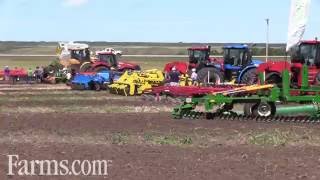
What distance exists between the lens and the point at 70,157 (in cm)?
1088

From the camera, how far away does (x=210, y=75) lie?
29875 mm

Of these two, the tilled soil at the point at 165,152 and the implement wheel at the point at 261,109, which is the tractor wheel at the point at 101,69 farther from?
the tilled soil at the point at 165,152

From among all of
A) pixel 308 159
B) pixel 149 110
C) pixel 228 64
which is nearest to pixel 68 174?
pixel 308 159

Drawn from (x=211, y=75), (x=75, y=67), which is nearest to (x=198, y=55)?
(x=211, y=75)

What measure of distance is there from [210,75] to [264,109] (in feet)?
38.6

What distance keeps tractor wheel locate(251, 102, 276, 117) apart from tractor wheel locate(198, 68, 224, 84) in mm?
11112

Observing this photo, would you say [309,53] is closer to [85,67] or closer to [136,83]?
[136,83]

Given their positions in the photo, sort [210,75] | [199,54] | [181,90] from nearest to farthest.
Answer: [181,90]
[210,75]
[199,54]

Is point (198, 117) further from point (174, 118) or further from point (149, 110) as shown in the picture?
point (149, 110)

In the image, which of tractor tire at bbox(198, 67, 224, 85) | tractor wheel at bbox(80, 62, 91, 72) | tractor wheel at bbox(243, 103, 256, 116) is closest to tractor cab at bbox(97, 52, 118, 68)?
tractor wheel at bbox(80, 62, 91, 72)

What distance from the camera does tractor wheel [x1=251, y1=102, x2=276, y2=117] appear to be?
18141mm

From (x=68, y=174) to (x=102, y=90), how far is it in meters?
22.9

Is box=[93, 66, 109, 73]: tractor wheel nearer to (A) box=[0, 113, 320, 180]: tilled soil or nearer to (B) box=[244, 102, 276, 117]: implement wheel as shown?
(B) box=[244, 102, 276, 117]: implement wheel

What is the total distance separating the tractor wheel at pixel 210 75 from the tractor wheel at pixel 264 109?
36.5ft
